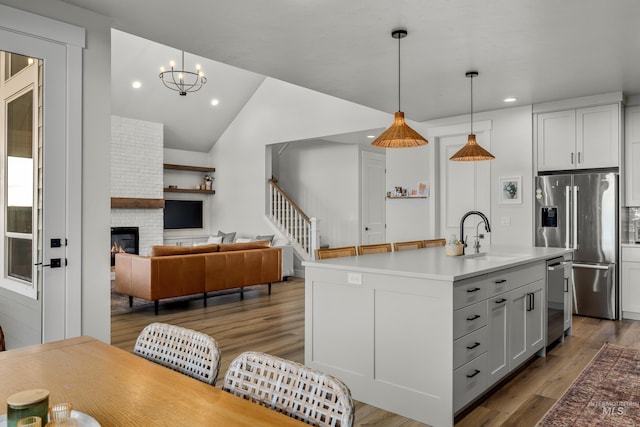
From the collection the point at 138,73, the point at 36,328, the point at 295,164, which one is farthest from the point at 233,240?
the point at 36,328

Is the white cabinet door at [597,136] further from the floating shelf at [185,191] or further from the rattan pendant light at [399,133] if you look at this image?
the floating shelf at [185,191]

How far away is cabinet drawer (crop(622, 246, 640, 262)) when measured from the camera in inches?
203

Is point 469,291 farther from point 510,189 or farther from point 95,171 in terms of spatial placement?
point 510,189

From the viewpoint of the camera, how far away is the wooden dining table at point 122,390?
1.05 m

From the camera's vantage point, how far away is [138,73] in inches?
320

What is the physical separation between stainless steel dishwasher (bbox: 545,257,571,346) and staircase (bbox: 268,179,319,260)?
5.28m

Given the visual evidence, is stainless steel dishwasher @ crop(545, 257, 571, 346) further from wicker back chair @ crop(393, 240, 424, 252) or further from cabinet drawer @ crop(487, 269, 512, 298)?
wicker back chair @ crop(393, 240, 424, 252)

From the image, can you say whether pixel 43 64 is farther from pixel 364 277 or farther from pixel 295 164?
pixel 295 164

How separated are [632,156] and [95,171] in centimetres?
573

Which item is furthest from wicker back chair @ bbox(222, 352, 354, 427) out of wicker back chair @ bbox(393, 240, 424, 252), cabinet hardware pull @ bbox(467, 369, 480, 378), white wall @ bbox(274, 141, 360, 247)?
white wall @ bbox(274, 141, 360, 247)

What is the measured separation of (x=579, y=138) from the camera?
216 inches

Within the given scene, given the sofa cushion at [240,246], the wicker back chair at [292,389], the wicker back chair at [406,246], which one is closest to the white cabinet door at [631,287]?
the wicker back chair at [406,246]

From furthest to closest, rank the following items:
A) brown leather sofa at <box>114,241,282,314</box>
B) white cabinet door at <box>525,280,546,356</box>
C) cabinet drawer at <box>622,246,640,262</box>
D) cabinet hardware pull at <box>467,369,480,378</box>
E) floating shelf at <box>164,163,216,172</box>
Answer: floating shelf at <box>164,163,216,172</box> < brown leather sofa at <box>114,241,282,314</box> < cabinet drawer at <box>622,246,640,262</box> < white cabinet door at <box>525,280,546,356</box> < cabinet hardware pull at <box>467,369,480,378</box>

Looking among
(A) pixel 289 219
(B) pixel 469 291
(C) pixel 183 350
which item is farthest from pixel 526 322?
(A) pixel 289 219
